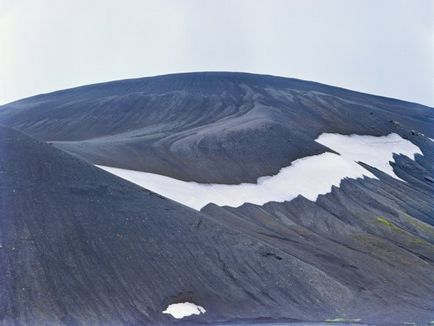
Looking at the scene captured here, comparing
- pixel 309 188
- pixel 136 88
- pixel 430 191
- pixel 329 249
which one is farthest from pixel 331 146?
pixel 136 88

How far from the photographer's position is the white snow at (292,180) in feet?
169

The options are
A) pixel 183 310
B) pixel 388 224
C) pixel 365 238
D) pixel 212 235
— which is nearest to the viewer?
pixel 183 310

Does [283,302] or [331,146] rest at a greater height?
[331,146]

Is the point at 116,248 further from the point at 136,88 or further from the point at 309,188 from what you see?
the point at 136,88

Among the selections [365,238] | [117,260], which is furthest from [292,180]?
[117,260]

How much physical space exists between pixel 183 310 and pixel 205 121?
175 feet

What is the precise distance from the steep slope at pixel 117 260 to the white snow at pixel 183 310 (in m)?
0.32

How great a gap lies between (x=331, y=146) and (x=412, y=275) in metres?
34.3

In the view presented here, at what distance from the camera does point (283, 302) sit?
39812mm

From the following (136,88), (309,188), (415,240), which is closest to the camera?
(415,240)

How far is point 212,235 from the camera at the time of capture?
141 feet

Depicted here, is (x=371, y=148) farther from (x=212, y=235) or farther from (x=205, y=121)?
(x=212, y=235)

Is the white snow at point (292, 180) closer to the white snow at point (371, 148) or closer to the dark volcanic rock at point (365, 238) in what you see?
the white snow at point (371, 148)

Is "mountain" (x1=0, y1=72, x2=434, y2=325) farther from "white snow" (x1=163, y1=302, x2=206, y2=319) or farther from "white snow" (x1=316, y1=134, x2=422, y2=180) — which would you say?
"white snow" (x1=316, y1=134, x2=422, y2=180)
